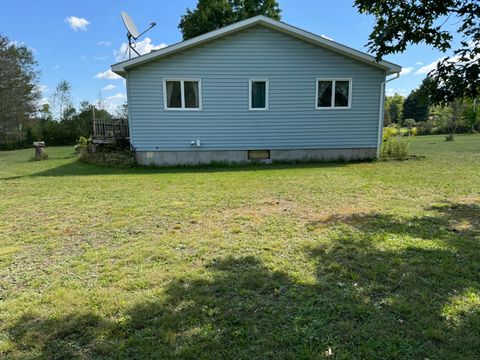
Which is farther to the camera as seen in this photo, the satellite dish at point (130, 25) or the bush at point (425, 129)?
the bush at point (425, 129)

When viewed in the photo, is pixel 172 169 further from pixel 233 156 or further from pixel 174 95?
pixel 174 95

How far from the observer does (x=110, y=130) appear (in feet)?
44.7

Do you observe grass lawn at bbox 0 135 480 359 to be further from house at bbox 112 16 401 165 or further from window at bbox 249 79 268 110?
window at bbox 249 79 268 110

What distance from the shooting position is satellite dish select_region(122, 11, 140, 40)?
12.6 meters

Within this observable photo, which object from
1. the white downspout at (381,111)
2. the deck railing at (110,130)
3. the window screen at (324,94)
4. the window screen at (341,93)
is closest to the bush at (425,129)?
the white downspout at (381,111)

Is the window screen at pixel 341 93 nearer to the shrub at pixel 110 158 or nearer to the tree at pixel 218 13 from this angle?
the shrub at pixel 110 158

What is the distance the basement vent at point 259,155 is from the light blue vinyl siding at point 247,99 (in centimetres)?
23

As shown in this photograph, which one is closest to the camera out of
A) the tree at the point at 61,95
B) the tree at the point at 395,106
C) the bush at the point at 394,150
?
the bush at the point at 394,150

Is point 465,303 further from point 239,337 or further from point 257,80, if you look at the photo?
point 257,80

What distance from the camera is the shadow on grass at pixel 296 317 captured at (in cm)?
215

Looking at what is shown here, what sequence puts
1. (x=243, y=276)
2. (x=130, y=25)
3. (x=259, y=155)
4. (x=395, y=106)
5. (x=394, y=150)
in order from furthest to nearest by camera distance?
(x=395, y=106) < (x=130, y=25) < (x=394, y=150) < (x=259, y=155) < (x=243, y=276)

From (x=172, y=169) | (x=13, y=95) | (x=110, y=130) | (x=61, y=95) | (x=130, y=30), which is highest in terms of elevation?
(x=61, y=95)

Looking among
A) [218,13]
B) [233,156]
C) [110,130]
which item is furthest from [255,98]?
[218,13]

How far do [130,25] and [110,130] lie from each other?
13.7ft
